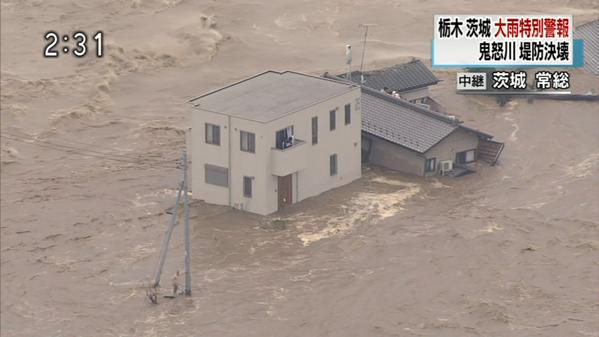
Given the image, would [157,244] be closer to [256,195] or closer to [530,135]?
[256,195]

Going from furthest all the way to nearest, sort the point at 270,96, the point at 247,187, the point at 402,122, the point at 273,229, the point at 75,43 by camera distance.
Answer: the point at 75,43 < the point at 402,122 < the point at 270,96 < the point at 247,187 < the point at 273,229

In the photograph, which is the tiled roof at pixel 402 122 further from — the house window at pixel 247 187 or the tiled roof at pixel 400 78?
the house window at pixel 247 187

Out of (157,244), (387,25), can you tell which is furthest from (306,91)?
(387,25)

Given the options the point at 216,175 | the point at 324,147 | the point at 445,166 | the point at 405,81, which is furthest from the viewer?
the point at 405,81

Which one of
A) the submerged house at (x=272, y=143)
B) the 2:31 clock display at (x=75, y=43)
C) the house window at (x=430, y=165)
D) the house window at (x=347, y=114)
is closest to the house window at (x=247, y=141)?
the submerged house at (x=272, y=143)

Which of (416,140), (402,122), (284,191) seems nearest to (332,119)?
(284,191)

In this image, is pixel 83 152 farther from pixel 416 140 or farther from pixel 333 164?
pixel 416 140

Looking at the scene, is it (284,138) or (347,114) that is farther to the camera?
(347,114)

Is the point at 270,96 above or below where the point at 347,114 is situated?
above
